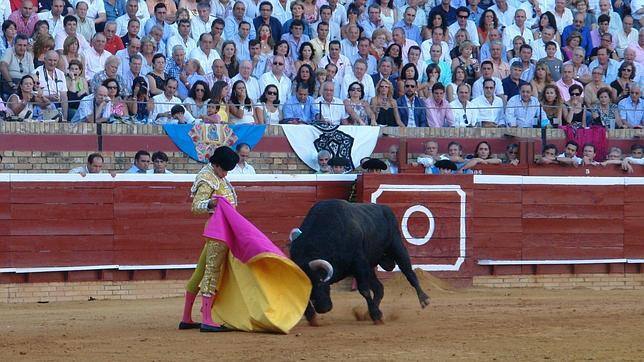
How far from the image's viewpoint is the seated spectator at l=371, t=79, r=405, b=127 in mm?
14289

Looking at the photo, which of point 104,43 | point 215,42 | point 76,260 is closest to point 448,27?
point 215,42

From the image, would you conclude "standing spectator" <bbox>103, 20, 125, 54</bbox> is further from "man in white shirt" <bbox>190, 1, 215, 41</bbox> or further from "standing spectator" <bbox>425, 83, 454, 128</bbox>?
"standing spectator" <bbox>425, 83, 454, 128</bbox>

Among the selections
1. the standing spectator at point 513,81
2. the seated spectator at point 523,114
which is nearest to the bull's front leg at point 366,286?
the seated spectator at point 523,114

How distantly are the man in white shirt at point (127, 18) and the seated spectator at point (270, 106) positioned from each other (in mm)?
1586

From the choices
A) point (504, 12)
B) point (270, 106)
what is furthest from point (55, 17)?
point (504, 12)

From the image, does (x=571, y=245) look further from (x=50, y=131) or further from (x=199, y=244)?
(x=50, y=131)

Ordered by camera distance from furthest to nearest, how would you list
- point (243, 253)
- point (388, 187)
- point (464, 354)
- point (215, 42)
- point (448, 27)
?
point (448, 27), point (215, 42), point (388, 187), point (243, 253), point (464, 354)

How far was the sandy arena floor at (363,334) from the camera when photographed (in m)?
7.77

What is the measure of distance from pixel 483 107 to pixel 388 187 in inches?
80.9

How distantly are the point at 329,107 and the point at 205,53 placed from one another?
1478mm

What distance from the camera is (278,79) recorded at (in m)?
14.0

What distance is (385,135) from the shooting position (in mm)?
14164

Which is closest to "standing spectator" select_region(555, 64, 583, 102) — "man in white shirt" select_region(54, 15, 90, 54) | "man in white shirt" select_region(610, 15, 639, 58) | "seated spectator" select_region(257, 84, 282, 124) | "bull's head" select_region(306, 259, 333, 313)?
"man in white shirt" select_region(610, 15, 639, 58)

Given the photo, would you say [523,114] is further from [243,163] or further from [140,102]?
[140,102]
